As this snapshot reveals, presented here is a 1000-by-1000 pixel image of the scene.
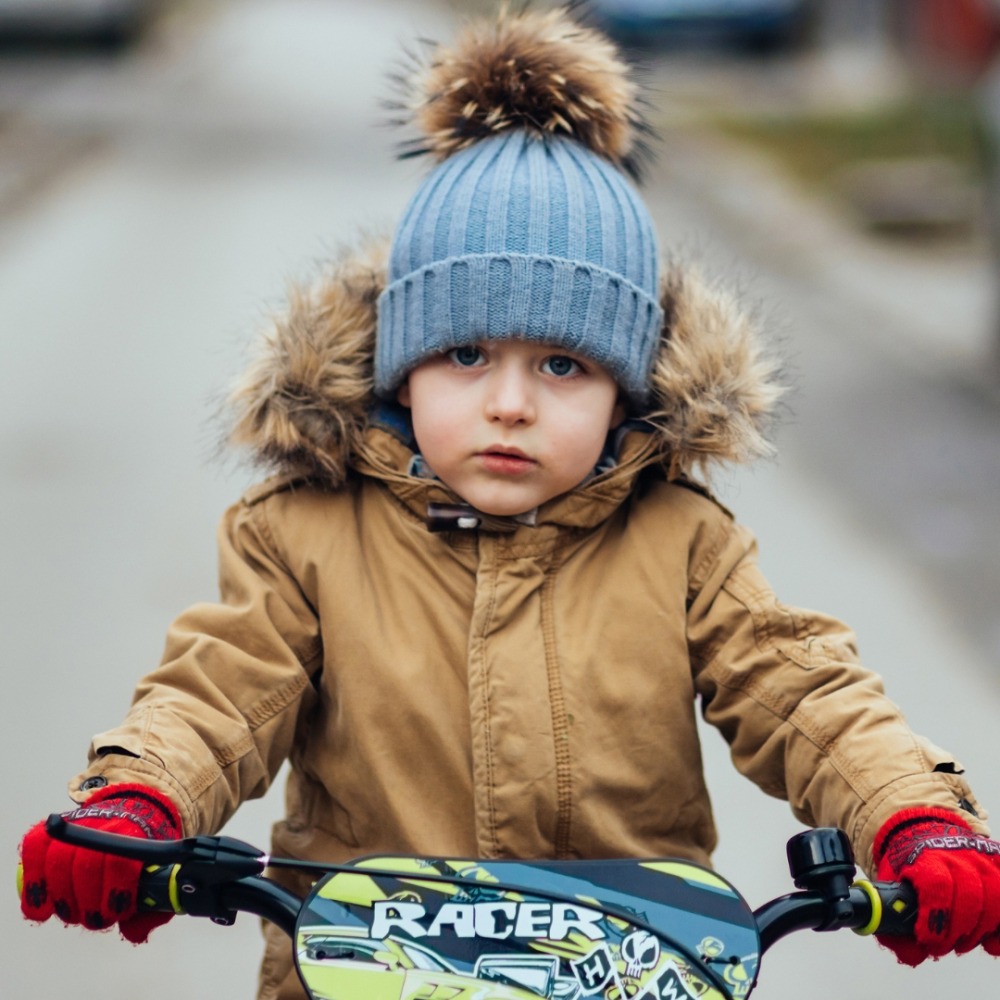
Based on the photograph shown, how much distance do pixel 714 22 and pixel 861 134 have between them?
4979 millimetres

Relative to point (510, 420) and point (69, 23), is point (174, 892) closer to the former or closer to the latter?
point (510, 420)

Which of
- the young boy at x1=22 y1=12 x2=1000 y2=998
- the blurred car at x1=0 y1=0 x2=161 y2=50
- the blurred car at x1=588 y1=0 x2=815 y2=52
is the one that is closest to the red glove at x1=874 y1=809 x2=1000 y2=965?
the young boy at x1=22 y1=12 x2=1000 y2=998

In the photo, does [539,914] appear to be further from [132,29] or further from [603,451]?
[132,29]

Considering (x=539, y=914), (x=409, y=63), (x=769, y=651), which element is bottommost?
(x=539, y=914)

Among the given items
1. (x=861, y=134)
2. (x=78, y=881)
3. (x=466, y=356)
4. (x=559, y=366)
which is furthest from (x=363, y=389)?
(x=861, y=134)

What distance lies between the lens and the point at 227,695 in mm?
1986

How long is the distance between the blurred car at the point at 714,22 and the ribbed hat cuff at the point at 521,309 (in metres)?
16.1

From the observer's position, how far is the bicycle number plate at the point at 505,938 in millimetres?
1552

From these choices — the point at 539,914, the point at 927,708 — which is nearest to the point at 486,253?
the point at 539,914

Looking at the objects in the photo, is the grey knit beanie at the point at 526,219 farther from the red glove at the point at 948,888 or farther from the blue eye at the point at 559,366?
the red glove at the point at 948,888

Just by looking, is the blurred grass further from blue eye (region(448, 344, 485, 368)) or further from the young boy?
blue eye (region(448, 344, 485, 368))

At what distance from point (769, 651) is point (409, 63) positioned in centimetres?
115

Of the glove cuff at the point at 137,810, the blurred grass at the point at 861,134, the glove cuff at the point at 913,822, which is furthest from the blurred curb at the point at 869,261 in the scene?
the glove cuff at the point at 137,810

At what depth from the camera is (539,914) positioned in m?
1.59
